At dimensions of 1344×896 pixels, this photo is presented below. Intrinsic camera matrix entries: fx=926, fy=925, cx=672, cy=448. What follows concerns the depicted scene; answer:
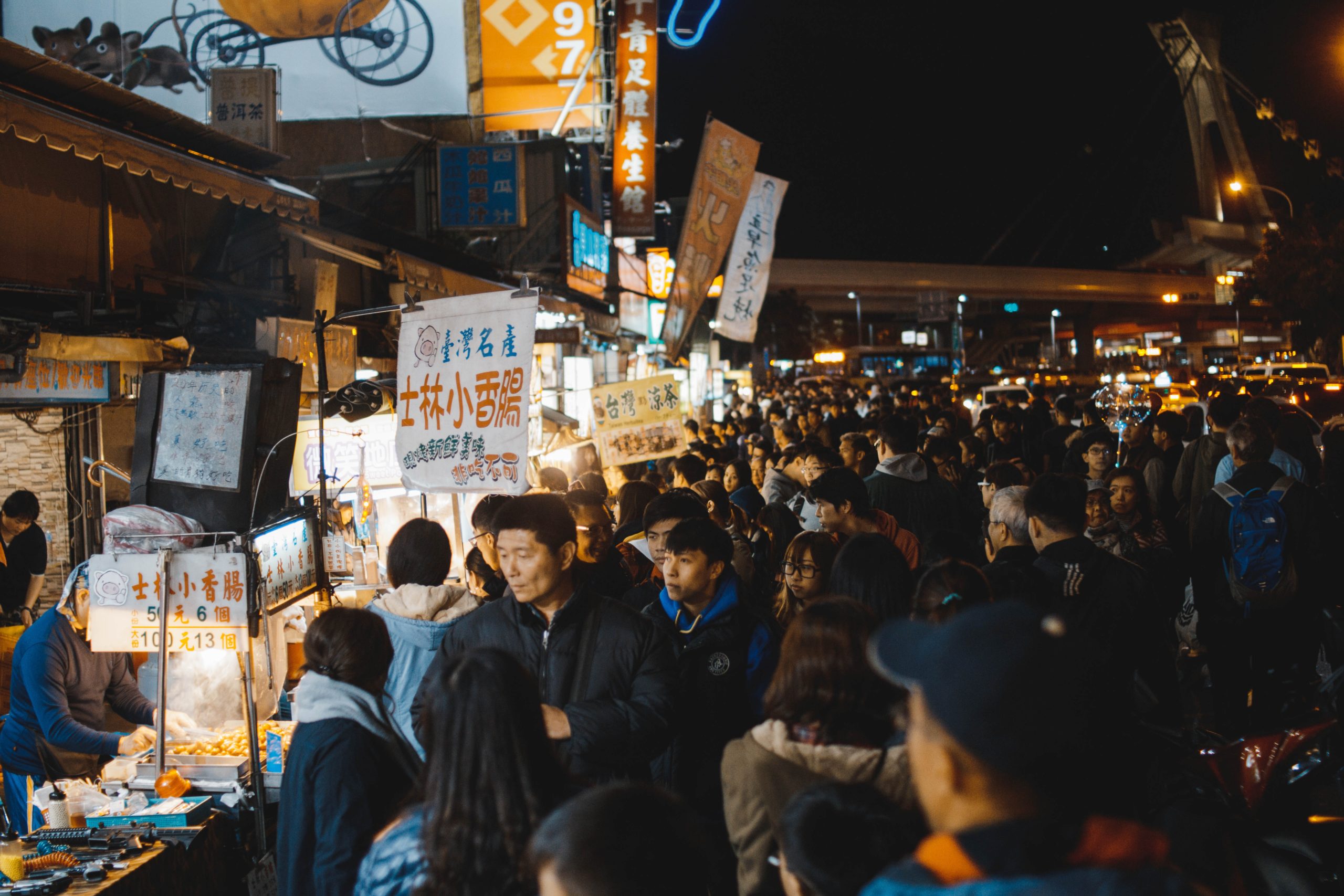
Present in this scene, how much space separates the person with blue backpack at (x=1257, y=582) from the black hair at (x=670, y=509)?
3679 mm

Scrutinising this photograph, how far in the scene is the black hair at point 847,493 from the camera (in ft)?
18.2

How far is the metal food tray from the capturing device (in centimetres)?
460

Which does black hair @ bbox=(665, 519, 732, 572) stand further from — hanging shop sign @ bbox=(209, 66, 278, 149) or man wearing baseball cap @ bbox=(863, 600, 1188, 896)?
hanging shop sign @ bbox=(209, 66, 278, 149)

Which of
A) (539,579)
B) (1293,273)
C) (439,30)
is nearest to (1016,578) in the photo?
(539,579)

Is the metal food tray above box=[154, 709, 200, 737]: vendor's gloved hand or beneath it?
beneath

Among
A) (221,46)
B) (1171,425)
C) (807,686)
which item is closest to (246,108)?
(221,46)

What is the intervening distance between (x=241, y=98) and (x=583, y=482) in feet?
18.7

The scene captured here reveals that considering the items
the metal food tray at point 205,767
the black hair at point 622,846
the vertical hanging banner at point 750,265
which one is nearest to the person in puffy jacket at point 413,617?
the metal food tray at point 205,767

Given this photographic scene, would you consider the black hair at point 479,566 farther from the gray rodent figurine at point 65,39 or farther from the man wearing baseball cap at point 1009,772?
the gray rodent figurine at point 65,39

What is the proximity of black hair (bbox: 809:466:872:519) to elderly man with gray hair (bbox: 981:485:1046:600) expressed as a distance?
745 mm

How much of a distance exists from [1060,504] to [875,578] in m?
1.14

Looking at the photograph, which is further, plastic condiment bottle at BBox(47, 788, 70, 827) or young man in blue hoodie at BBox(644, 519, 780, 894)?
plastic condiment bottle at BBox(47, 788, 70, 827)

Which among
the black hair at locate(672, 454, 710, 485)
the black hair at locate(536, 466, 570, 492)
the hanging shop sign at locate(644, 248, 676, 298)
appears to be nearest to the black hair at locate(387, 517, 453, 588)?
the black hair at locate(536, 466, 570, 492)

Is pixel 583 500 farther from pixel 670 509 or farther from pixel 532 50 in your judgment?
pixel 532 50
